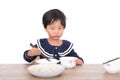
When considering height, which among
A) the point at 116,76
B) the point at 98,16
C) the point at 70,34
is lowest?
the point at 116,76

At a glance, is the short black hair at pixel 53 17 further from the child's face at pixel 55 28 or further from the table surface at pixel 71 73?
the table surface at pixel 71 73

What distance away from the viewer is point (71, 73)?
1.44m

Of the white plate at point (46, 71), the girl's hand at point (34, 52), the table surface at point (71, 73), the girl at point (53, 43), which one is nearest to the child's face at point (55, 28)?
the girl at point (53, 43)

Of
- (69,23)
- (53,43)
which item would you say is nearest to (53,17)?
(53,43)

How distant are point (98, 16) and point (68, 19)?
27cm

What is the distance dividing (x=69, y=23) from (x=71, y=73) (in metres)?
0.92

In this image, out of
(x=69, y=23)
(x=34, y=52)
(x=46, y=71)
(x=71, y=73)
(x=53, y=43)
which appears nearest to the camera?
(x=46, y=71)

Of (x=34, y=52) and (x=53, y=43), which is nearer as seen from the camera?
(x=34, y=52)

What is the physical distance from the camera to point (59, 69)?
4.48 feet

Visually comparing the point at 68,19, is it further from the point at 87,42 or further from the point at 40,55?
the point at 40,55

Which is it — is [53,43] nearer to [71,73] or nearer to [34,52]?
[34,52]

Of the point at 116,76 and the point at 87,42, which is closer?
the point at 116,76

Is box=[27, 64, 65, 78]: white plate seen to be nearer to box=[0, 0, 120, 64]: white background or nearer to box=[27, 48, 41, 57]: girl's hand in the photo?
box=[27, 48, 41, 57]: girl's hand

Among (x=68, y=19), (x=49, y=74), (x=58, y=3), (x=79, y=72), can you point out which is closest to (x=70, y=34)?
(x=68, y=19)
